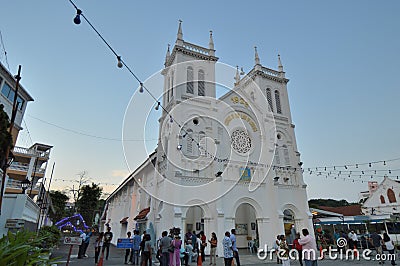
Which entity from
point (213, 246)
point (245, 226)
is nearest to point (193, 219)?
point (245, 226)

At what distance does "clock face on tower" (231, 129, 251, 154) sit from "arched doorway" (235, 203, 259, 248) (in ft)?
14.2

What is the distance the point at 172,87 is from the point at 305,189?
1364 centimetres

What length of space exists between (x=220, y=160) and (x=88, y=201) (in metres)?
45.4

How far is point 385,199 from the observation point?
38.8 metres

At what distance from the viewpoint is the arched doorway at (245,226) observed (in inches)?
824

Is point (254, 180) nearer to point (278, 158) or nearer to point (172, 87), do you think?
point (278, 158)

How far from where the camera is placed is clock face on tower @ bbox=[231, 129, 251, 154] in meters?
21.3

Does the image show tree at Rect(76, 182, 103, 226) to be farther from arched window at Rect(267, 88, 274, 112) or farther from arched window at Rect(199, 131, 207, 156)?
arched window at Rect(267, 88, 274, 112)

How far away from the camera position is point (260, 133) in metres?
22.4

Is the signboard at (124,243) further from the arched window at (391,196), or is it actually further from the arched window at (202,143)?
the arched window at (391,196)

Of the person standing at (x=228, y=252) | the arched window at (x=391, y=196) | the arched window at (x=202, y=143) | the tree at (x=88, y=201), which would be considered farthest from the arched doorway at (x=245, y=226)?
the tree at (x=88, y=201)

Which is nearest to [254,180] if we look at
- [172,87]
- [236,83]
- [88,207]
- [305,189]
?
[305,189]

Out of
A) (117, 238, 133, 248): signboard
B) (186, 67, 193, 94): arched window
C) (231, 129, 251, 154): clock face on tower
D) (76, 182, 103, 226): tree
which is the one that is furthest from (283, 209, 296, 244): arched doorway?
(76, 182, 103, 226): tree

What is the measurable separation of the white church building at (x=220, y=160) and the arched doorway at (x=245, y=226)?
8 cm
